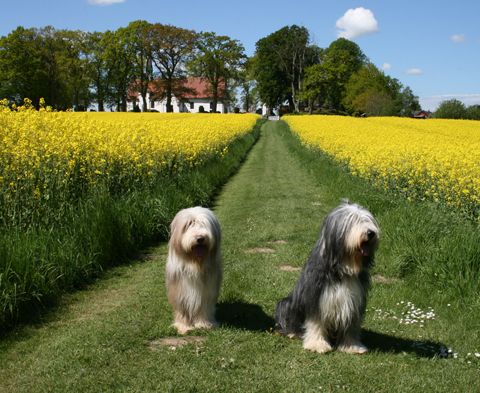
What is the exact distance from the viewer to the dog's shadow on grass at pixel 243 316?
5719 millimetres

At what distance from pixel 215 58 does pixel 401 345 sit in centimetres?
8467

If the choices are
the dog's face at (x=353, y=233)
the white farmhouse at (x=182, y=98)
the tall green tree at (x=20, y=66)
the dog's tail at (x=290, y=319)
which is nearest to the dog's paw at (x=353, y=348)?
the dog's tail at (x=290, y=319)

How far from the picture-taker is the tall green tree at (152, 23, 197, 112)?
276 ft

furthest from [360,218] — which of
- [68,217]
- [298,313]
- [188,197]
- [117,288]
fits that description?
[188,197]

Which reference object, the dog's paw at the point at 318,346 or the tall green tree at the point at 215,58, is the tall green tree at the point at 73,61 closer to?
the tall green tree at the point at 215,58

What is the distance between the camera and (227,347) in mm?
5117

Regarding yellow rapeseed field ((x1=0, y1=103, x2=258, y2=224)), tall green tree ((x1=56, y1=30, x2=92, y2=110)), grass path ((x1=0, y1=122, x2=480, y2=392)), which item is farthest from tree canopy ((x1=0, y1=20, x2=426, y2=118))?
grass path ((x1=0, y1=122, x2=480, y2=392))

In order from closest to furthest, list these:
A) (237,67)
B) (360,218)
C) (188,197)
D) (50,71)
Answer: (360,218)
(188,197)
(50,71)
(237,67)

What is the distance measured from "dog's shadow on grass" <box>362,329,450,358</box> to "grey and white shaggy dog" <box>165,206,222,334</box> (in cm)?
167

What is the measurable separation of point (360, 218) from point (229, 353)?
5.94 feet

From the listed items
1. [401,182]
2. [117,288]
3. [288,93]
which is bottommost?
[117,288]

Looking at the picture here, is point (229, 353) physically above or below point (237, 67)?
below

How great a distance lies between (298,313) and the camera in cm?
525

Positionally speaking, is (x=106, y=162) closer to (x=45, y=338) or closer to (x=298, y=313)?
(x=45, y=338)
